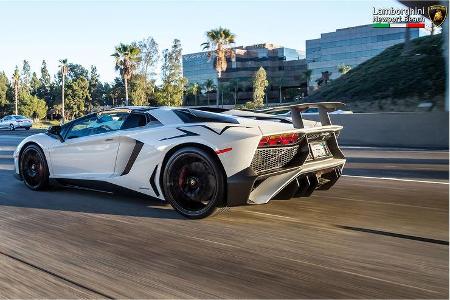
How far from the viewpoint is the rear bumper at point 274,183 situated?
175 inches

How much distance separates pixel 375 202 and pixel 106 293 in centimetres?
377

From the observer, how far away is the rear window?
494cm

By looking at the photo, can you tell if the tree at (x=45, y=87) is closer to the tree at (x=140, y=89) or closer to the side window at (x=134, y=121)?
the tree at (x=140, y=89)

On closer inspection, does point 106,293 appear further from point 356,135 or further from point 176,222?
point 356,135

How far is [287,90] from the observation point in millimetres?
119125

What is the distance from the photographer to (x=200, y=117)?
5086 millimetres

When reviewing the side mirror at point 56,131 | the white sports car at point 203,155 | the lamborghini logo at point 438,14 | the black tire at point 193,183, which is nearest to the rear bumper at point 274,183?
the white sports car at point 203,155

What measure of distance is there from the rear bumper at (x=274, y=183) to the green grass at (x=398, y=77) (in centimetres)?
3105

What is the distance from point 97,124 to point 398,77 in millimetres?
35624

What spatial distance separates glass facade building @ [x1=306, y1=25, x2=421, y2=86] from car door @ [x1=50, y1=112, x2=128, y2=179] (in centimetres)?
10758

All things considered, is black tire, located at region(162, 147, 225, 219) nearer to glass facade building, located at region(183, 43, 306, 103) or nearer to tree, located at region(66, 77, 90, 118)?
tree, located at region(66, 77, 90, 118)

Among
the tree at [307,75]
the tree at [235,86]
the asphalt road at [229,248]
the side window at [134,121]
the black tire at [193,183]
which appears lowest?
the asphalt road at [229,248]

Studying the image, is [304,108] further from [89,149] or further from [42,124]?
[42,124]

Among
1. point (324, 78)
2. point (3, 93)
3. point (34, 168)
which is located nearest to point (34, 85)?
point (3, 93)
